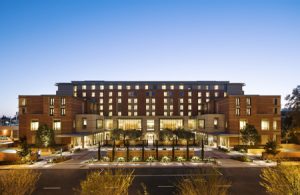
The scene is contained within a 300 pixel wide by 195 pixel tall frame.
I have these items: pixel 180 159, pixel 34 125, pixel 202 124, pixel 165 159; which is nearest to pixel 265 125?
pixel 202 124

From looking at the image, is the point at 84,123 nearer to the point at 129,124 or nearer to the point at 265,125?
Answer: the point at 129,124

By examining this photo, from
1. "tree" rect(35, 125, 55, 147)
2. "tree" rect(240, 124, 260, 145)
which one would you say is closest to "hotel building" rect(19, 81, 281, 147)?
"tree" rect(240, 124, 260, 145)

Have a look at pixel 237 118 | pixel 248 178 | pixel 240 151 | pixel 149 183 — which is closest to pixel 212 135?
pixel 237 118

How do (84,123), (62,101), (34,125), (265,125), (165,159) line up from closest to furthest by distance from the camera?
(165,159) → (34,125) → (265,125) → (62,101) → (84,123)

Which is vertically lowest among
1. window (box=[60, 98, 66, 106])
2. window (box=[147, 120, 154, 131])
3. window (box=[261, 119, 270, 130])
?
window (box=[147, 120, 154, 131])

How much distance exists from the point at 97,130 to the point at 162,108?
34.0 metres

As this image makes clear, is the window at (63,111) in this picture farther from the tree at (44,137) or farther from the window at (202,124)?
the window at (202,124)

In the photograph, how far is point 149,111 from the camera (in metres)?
111

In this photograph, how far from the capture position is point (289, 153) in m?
45.0

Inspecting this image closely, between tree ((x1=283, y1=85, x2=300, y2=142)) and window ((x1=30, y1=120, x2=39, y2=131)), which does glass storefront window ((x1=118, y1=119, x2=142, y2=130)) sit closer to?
window ((x1=30, y1=120, x2=39, y2=131))

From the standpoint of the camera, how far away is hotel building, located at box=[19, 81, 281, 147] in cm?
6800

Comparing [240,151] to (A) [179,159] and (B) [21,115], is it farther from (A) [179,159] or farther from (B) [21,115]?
(B) [21,115]

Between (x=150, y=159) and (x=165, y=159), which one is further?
(x=150, y=159)

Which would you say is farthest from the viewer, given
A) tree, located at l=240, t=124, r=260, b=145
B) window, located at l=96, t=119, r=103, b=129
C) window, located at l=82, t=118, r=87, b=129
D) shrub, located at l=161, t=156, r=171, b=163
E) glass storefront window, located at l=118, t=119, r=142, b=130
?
glass storefront window, located at l=118, t=119, r=142, b=130
